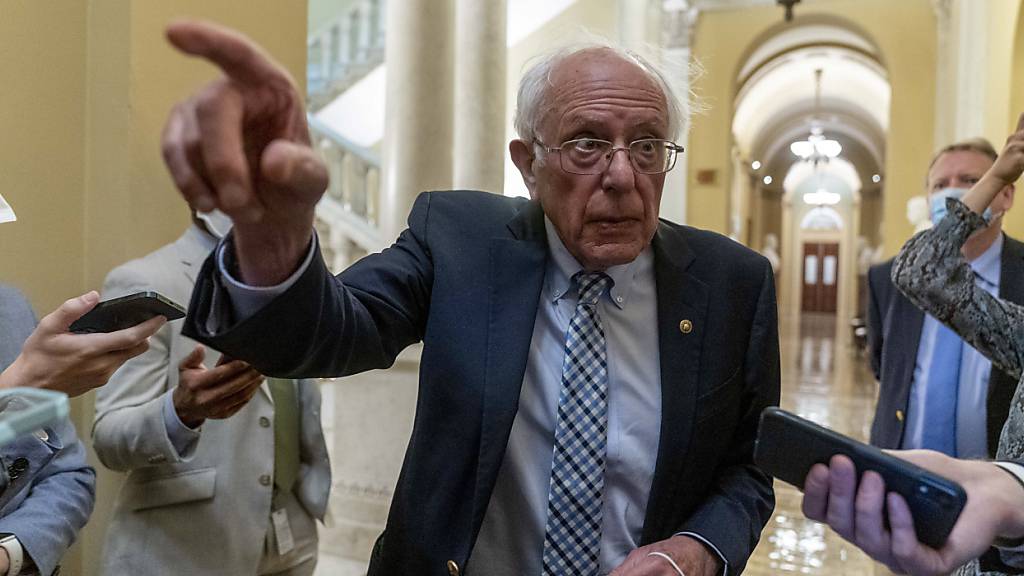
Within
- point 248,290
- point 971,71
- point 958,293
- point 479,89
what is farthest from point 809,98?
point 248,290

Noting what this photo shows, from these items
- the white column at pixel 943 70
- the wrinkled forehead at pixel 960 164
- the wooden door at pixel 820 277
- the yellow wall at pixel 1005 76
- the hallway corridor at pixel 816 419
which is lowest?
the hallway corridor at pixel 816 419

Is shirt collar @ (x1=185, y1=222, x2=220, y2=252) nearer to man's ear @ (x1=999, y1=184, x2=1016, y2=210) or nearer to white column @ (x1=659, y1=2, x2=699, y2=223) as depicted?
man's ear @ (x1=999, y1=184, x2=1016, y2=210)

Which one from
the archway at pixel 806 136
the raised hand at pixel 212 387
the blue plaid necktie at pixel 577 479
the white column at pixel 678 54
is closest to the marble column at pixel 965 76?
the white column at pixel 678 54

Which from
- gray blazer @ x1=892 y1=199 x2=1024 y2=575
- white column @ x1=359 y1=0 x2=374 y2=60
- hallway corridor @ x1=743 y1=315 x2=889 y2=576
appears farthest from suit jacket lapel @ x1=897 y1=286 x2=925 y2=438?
white column @ x1=359 y1=0 x2=374 y2=60

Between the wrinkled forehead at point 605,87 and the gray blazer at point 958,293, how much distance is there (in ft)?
4.24

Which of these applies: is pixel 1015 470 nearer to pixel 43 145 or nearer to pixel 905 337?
pixel 905 337

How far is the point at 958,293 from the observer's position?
2277mm

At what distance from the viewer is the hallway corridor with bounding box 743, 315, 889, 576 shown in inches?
181

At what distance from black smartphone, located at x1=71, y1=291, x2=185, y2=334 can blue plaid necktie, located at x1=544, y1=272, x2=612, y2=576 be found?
745mm

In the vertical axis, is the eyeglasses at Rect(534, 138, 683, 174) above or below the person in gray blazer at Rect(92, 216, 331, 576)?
above

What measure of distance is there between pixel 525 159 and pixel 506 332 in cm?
45

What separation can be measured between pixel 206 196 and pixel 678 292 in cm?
106

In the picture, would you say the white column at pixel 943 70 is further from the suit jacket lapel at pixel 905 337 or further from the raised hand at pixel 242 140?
the raised hand at pixel 242 140

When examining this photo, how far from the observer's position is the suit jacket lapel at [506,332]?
56.6 inches
